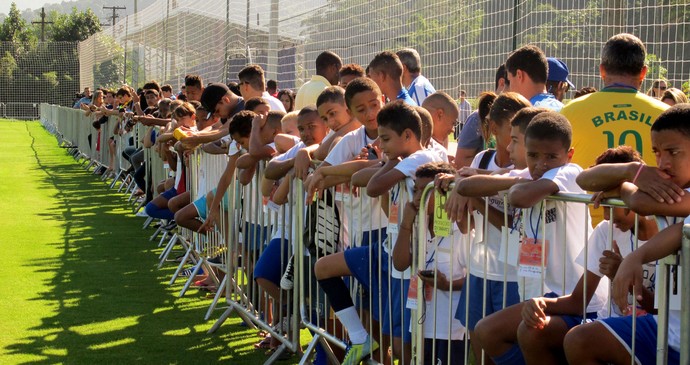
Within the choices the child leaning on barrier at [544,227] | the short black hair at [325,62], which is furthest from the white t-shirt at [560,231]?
the short black hair at [325,62]

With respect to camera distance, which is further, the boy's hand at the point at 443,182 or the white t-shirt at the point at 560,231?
the boy's hand at the point at 443,182

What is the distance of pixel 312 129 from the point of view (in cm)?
728

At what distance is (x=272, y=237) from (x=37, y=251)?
20.7ft

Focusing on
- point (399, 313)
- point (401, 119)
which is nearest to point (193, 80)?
point (401, 119)

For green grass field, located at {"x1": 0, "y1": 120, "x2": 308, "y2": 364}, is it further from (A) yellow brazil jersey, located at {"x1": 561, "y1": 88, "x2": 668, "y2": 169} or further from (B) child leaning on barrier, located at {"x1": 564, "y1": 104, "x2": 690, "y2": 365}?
(B) child leaning on barrier, located at {"x1": 564, "y1": 104, "x2": 690, "y2": 365}

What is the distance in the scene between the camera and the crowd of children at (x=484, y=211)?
3762 millimetres

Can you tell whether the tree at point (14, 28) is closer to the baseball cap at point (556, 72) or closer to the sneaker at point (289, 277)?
the sneaker at point (289, 277)

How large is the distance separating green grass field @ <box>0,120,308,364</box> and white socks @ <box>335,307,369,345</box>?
158 centimetres

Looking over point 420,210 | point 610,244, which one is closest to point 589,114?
point 420,210

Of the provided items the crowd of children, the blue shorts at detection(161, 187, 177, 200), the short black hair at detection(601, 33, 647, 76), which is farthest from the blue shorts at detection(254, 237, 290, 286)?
the blue shorts at detection(161, 187, 177, 200)

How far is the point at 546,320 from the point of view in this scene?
13.4 feet

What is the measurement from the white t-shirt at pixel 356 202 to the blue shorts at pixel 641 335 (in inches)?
79.3

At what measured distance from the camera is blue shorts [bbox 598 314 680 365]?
12.1ft

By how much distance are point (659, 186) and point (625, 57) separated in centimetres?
203
